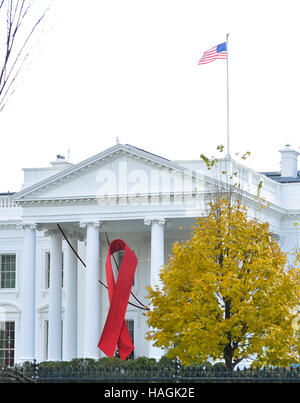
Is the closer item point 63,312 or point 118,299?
point 118,299

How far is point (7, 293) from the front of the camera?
195ft

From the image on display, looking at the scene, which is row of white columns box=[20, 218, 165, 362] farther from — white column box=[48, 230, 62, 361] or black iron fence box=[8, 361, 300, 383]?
black iron fence box=[8, 361, 300, 383]

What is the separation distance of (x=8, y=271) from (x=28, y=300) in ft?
30.3

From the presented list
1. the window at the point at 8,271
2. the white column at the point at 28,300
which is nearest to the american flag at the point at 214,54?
the white column at the point at 28,300

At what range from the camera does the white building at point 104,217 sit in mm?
48844

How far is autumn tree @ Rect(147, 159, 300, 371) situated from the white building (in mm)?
12783

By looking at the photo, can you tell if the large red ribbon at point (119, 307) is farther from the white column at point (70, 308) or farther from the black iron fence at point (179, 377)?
the black iron fence at point (179, 377)

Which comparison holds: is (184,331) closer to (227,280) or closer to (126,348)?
(227,280)

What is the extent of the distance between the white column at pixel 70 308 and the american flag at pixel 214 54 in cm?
1200

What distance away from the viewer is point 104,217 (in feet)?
164

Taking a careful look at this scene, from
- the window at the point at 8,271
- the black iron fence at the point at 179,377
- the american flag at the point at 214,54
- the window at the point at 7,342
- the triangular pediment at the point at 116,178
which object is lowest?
the black iron fence at the point at 179,377

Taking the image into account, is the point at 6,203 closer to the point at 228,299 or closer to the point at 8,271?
the point at 8,271
